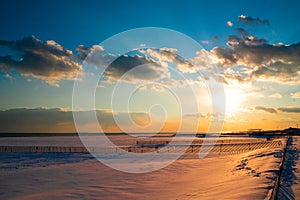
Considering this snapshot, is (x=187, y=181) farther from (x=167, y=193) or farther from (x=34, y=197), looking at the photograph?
(x=34, y=197)

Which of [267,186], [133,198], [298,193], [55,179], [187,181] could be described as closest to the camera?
[298,193]

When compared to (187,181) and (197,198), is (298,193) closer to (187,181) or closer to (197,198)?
(197,198)

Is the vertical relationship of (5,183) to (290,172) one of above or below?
below

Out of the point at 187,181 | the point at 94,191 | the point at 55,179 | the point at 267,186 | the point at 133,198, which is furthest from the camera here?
the point at 55,179

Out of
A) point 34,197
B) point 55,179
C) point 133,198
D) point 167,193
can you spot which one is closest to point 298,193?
point 167,193

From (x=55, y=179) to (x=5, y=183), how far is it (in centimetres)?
317

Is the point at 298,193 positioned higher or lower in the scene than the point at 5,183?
higher

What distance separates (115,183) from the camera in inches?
672

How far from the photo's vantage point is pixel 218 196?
1125 centimetres

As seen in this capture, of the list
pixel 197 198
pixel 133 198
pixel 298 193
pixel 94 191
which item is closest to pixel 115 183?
pixel 94 191

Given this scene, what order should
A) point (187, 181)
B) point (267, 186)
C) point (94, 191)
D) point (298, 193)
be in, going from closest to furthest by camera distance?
point (298, 193) → point (267, 186) → point (94, 191) → point (187, 181)

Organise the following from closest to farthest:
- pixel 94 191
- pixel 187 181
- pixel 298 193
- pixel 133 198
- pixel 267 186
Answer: pixel 298 193
pixel 267 186
pixel 133 198
pixel 94 191
pixel 187 181

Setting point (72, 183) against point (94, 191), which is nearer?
point (94, 191)

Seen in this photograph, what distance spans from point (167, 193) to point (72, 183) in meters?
6.93
